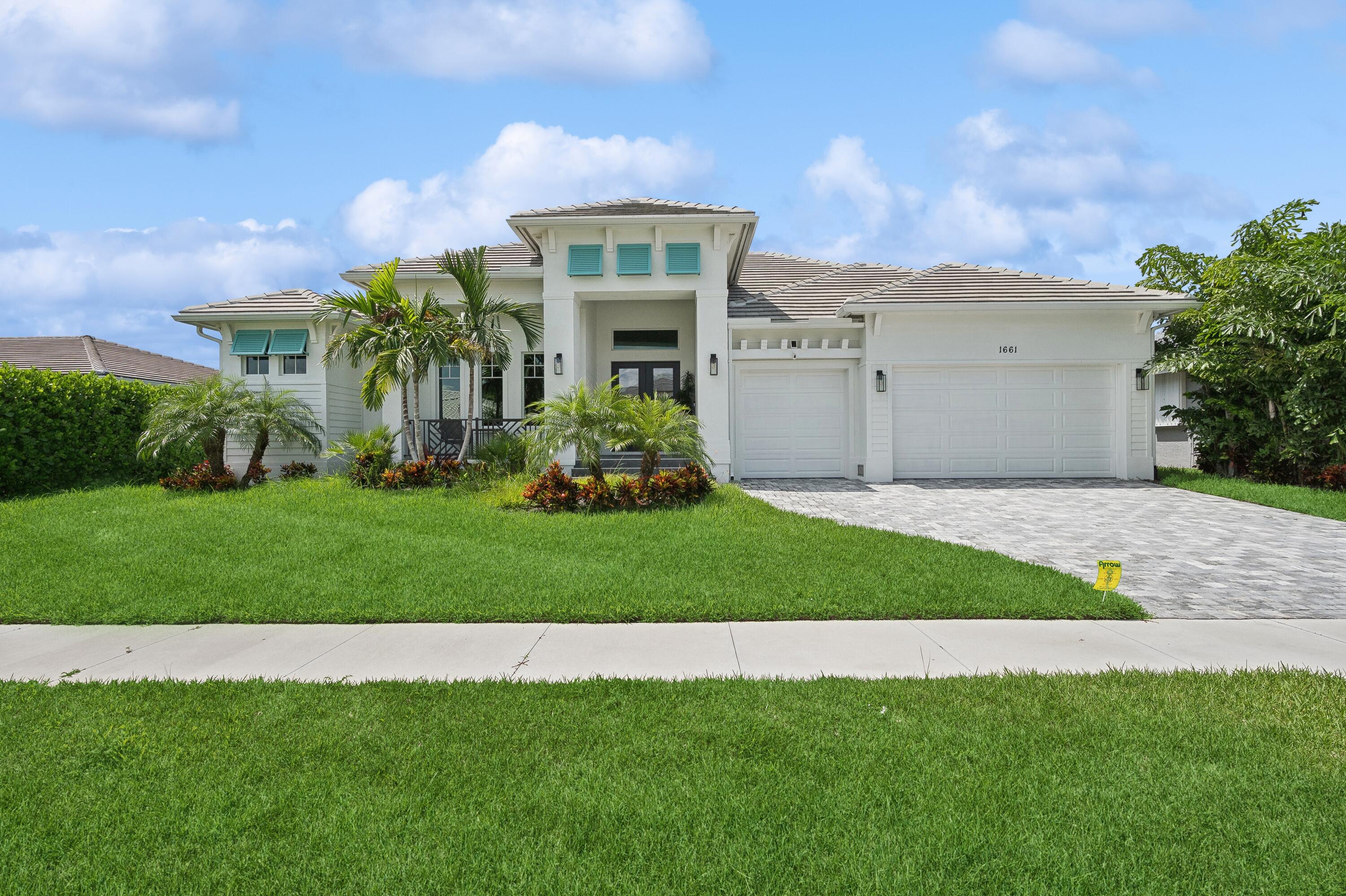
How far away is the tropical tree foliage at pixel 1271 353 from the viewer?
14453mm

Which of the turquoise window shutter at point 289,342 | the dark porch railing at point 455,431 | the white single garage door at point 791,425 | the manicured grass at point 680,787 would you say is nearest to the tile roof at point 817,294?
the white single garage door at point 791,425

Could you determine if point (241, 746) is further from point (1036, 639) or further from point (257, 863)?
point (1036, 639)

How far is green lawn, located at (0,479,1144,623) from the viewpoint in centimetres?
632

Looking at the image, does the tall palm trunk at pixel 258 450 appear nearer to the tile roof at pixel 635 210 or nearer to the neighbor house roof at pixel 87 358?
the tile roof at pixel 635 210

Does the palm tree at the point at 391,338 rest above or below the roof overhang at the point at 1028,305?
below

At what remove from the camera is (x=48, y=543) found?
909cm

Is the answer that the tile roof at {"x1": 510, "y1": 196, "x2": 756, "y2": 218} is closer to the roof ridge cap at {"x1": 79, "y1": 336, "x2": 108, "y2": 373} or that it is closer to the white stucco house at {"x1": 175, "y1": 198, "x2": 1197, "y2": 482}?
the white stucco house at {"x1": 175, "y1": 198, "x2": 1197, "y2": 482}

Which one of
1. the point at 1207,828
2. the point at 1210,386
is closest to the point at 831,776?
the point at 1207,828

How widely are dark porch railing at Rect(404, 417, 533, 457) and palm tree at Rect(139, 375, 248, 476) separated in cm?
347

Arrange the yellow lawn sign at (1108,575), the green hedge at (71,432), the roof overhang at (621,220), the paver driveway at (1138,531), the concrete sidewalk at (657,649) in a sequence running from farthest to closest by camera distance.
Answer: the roof overhang at (621,220) → the green hedge at (71,432) → the paver driveway at (1138,531) → the yellow lawn sign at (1108,575) → the concrete sidewalk at (657,649)

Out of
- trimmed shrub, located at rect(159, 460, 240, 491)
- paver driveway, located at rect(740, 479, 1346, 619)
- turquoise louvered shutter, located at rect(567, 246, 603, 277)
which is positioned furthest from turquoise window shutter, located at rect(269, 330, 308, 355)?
paver driveway, located at rect(740, 479, 1346, 619)

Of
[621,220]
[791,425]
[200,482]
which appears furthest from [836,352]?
[200,482]

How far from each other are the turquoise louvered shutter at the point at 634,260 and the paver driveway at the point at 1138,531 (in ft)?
16.9

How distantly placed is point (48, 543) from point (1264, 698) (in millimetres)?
12047
